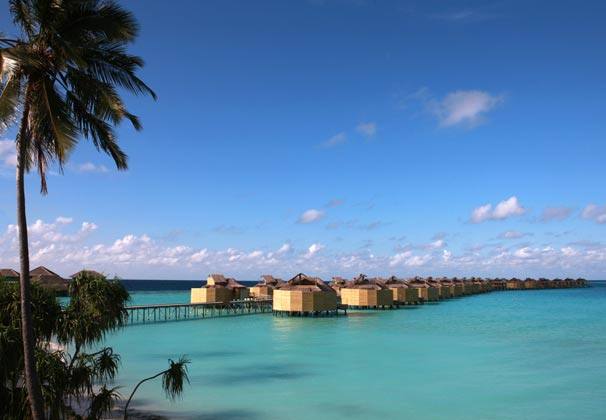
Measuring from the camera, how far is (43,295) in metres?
11.5

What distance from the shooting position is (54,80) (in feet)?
29.8

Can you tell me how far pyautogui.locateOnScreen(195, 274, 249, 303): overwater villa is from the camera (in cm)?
5903

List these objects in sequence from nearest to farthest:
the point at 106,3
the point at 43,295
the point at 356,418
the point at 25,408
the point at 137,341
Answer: the point at 106,3 → the point at 25,408 → the point at 43,295 → the point at 356,418 → the point at 137,341

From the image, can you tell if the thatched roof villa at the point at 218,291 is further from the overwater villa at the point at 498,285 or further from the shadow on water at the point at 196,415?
the overwater villa at the point at 498,285

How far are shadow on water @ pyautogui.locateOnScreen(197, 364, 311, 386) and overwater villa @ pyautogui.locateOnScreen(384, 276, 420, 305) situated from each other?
157ft

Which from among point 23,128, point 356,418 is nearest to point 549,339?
point 356,418

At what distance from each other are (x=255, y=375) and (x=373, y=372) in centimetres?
510

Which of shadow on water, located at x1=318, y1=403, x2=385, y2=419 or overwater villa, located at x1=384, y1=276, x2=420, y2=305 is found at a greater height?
overwater villa, located at x1=384, y1=276, x2=420, y2=305

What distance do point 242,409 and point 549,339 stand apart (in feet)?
88.8

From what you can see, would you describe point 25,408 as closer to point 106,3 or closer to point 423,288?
point 106,3

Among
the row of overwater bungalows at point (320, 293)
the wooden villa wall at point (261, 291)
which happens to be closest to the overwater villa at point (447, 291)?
the row of overwater bungalows at point (320, 293)

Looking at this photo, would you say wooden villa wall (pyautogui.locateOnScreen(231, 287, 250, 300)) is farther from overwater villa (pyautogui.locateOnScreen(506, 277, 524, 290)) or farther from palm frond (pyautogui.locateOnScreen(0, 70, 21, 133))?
overwater villa (pyautogui.locateOnScreen(506, 277, 524, 290))

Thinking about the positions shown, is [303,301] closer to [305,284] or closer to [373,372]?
[305,284]

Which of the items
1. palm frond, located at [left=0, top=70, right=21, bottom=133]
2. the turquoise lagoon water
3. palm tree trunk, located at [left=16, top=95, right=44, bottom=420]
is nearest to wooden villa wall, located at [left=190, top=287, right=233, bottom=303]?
the turquoise lagoon water
